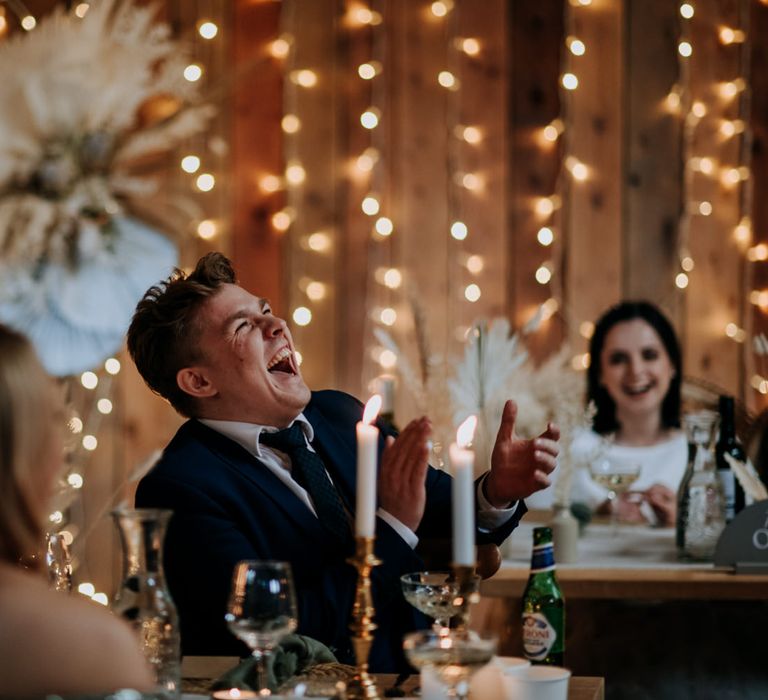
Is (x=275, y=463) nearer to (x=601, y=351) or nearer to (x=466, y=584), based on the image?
(x=466, y=584)

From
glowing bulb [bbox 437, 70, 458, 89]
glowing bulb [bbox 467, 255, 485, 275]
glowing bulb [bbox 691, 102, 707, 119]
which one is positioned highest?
glowing bulb [bbox 437, 70, 458, 89]

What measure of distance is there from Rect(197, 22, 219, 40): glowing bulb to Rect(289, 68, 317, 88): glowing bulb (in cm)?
30

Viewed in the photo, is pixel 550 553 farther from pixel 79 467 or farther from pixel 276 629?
pixel 79 467

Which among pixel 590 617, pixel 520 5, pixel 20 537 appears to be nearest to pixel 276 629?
pixel 20 537

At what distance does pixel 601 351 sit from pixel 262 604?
8.86 feet

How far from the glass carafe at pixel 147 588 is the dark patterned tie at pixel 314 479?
0.61 m

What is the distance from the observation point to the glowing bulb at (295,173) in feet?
13.6

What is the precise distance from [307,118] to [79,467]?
145 centimetres

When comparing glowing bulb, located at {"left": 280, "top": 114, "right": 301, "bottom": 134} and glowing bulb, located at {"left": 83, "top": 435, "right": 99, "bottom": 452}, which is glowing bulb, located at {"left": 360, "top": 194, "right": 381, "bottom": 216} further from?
glowing bulb, located at {"left": 83, "top": 435, "right": 99, "bottom": 452}

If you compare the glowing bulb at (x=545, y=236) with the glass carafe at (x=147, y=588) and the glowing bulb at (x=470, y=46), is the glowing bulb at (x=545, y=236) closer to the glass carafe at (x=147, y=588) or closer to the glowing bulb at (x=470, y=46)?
the glowing bulb at (x=470, y=46)

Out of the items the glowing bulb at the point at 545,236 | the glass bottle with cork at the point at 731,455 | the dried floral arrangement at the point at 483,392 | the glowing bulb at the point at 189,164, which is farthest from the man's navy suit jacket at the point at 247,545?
the glowing bulb at the point at 545,236

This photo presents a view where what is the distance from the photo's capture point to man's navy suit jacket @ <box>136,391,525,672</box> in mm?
1811

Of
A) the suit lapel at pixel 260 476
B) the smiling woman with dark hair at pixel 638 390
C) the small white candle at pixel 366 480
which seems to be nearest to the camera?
the small white candle at pixel 366 480

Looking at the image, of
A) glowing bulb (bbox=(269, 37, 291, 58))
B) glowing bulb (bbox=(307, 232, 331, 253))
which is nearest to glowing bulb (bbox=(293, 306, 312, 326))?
glowing bulb (bbox=(307, 232, 331, 253))
